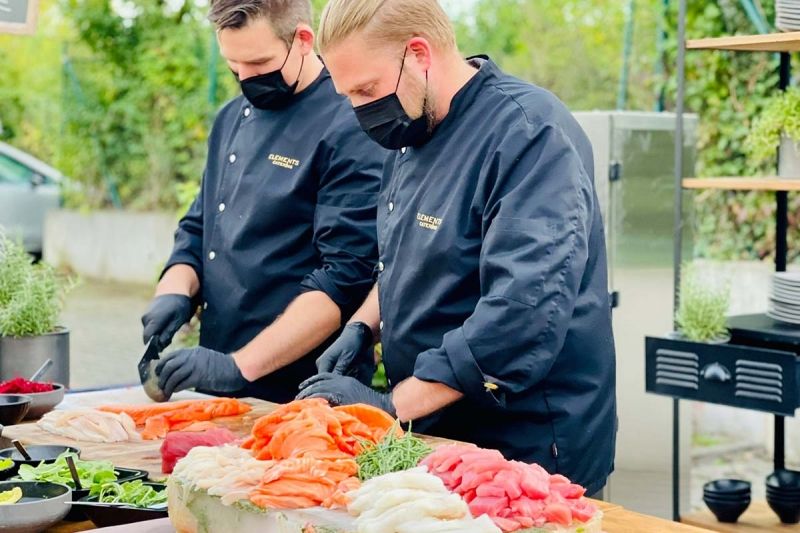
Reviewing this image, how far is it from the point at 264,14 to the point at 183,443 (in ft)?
4.50

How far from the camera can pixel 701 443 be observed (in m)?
7.67

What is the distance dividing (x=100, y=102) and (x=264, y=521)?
1108 cm

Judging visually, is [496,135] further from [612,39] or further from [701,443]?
[612,39]

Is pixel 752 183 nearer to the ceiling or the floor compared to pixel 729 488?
nearer to the ceiling

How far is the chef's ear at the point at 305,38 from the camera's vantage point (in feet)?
12.1

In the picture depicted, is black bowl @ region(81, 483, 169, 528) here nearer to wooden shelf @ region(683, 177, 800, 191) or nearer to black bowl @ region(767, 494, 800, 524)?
wooden shelf @ region(683, 177, 800, 191)

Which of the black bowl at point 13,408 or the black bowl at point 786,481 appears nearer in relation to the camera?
the black bowl at point 13,408

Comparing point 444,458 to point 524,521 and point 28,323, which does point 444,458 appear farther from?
point 28,323

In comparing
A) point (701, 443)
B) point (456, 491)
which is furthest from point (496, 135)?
point (701, 443)

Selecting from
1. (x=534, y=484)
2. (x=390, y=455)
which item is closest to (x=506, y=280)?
(x=390, y=455)

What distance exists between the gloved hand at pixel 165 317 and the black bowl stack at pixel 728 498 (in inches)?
84.3

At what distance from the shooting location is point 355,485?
7.25 feet

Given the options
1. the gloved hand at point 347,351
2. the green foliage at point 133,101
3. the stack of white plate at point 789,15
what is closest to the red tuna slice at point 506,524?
the gloved hand at point 347,351

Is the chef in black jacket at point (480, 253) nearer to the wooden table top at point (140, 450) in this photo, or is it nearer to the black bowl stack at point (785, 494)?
the wooden table top at point (140, 450)
